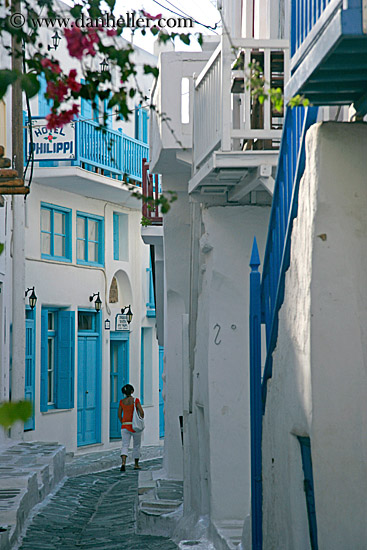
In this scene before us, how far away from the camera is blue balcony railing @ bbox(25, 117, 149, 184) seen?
20047 mm

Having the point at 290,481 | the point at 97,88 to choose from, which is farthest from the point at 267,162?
the point at 97,88

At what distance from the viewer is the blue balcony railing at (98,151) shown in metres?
20.0

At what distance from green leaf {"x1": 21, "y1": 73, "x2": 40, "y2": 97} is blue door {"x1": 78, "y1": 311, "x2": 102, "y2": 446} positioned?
18.5m

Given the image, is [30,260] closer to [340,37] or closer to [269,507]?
[269,507]

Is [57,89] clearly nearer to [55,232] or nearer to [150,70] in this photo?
[150,70]

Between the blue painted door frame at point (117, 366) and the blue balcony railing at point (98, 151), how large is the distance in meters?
3.92

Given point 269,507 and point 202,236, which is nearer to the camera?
point 269,507

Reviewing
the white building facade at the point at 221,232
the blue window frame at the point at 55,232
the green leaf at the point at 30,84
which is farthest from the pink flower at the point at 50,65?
the blue window frame at the point at 55,232

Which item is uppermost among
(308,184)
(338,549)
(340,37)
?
(340,37)

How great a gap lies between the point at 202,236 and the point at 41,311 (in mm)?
11046

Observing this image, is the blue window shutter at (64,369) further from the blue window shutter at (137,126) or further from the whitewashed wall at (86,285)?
the blue window shutter at (137,126)

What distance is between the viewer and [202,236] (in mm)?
9586

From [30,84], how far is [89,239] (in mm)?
19433

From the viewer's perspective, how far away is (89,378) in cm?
2198
